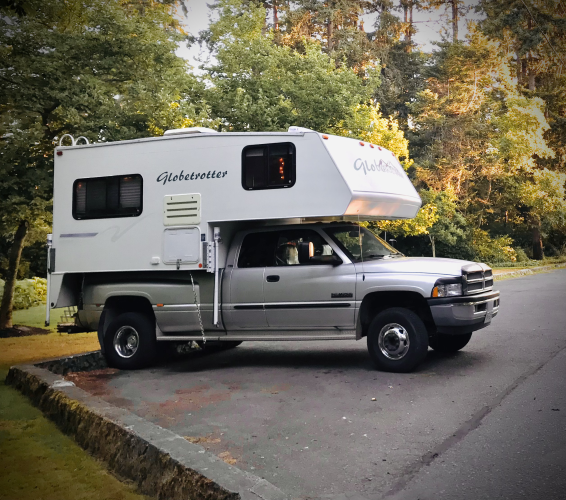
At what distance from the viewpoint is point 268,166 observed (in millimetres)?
9164

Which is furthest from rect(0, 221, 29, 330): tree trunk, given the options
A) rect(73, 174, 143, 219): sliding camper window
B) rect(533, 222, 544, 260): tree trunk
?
rect(533, 222, 544, 260): tree trunk

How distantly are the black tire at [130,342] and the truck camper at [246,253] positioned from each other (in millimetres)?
21

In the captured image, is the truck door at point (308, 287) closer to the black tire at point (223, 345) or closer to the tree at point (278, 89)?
the black tire at point (223, 345)

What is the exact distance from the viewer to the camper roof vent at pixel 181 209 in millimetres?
9539

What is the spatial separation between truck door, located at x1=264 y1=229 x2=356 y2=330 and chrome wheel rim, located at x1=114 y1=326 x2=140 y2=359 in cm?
221

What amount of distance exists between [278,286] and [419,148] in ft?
125

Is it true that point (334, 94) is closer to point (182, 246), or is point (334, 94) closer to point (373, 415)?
point (182, 246)

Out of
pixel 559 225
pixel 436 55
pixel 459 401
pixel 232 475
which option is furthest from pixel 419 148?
pixel 232 475

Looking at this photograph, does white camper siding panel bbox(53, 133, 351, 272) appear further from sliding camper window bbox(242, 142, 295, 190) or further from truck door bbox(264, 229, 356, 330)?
truck door bbox(264, 229, 356, 330)

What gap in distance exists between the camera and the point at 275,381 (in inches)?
336

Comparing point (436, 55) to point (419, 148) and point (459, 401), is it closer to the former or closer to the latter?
point (419, 148)

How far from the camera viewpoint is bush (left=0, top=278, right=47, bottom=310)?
20078 mm

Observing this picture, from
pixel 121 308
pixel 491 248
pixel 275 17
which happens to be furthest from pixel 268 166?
pixel 275 17

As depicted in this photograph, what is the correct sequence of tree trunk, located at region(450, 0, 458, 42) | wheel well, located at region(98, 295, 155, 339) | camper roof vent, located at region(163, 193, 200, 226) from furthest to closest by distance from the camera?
tree trunk, located at region(450, 0, 458, 42), wheel well, located at region(98, 295, 155, 339), camper roof vent, located at region(163, 193, 200, 226)
